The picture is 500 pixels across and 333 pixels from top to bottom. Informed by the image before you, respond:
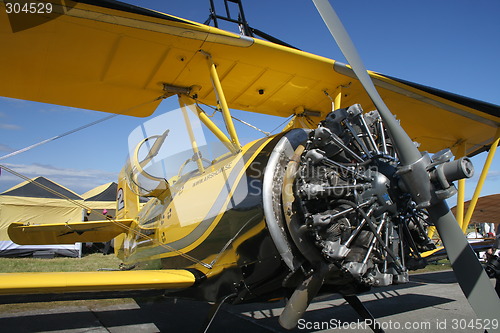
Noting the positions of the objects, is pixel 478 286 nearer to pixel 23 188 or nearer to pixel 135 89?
pixel 135 89

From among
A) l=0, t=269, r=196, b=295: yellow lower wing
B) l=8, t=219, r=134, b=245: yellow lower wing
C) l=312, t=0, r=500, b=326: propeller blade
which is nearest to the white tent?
l=8, t=219, r=134, b=245: yellow lower wing

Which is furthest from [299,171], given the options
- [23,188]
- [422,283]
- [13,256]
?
[23,188]

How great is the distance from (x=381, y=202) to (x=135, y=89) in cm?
372

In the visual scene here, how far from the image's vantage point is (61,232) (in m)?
5.85

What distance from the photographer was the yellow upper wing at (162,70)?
12.0 ft

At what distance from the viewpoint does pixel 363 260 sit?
94.4 inches

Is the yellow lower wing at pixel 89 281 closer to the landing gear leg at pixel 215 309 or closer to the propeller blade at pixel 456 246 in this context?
the landing gear leg at pixel 215 309

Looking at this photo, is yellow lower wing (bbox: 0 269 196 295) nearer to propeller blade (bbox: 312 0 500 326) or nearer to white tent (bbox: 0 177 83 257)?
propeller blade (bbox: 312 0 500 326)

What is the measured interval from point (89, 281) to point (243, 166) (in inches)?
62.6

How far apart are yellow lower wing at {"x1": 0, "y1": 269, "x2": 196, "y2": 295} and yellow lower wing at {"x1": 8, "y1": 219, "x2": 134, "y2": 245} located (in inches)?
96.5

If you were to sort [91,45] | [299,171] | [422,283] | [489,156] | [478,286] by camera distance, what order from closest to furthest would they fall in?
[478,286]
[299,171]
[91,45]
[489,156]
[422,283]

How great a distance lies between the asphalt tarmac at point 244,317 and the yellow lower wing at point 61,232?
3.40ft

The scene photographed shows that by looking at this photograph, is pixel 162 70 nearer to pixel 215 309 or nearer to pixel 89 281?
pixel 89 281

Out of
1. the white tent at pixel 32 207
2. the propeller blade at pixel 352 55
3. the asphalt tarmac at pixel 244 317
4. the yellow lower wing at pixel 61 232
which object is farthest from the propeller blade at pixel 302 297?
the white tent at pixel 32 207
